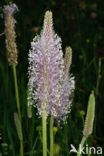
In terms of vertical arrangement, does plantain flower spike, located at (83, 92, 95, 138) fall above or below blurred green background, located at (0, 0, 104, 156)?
below

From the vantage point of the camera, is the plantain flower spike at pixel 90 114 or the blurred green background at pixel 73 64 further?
Answer: the blurred green background at pixel 73 64

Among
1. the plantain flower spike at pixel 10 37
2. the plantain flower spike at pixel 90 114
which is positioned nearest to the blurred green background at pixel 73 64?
the plantain flower spike at pixel 10 37

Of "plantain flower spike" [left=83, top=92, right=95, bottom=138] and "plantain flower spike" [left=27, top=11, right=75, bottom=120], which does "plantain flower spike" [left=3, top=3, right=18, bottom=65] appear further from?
"plantain flower spike" [left=83, top=92, right=95, bottom=138]

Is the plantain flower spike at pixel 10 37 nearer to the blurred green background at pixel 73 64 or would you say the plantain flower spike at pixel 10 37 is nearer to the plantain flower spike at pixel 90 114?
the blurred green background at pixel 73 64

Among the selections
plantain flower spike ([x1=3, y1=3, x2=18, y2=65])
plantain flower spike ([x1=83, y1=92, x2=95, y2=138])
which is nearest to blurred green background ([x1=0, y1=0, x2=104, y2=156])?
plantain flower spike ([x1=3, y1=3, x2=18, y2=65])

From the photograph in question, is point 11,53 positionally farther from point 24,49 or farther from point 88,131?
point 24,49

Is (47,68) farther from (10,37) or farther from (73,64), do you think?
(73,64)

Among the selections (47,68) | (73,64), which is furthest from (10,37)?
(73,64)

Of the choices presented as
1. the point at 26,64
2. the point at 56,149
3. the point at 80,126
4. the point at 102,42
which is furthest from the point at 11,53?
the point at 102,42
